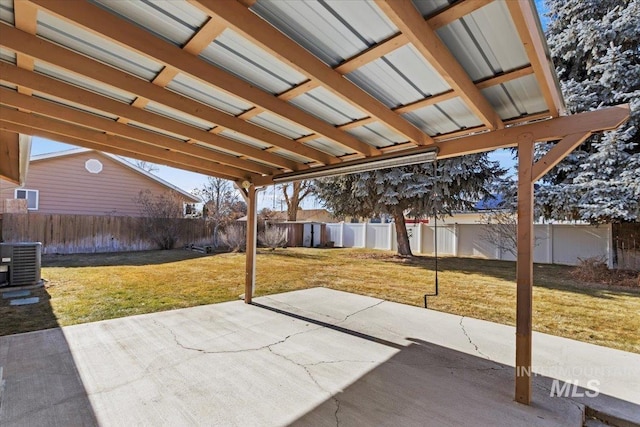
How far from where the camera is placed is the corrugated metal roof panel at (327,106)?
2652 millimetres

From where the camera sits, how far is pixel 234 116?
316cm

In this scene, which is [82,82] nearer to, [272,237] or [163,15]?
[163,15]

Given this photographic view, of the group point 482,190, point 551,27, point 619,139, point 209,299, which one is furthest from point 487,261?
point 209,299

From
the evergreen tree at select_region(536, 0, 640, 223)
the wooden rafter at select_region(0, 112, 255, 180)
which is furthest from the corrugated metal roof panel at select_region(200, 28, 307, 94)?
the evergreen tree at select_region(536, 0, 640, 223)

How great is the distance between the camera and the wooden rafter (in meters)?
3.10

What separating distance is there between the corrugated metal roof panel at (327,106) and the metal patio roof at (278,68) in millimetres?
19

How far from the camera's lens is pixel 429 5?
167 centimetres

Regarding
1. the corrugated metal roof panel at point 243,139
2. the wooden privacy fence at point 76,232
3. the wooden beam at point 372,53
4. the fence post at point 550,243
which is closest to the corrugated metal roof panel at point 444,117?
the wooden beam at point 372,53

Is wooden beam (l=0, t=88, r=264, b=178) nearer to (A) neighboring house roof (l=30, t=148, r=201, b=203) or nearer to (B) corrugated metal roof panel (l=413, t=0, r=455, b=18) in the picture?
(B) corrugated metal roof panel (l=413, t=0, r=455, b=18)

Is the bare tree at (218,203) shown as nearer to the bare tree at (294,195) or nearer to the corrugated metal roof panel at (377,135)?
the bare tree at (294,195)

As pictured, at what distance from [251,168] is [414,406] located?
3.80 meters

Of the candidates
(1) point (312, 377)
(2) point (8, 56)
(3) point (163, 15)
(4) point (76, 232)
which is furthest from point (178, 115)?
(4) point (76, 232)

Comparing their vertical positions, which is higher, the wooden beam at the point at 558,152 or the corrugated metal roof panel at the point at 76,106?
the corrugated metal roof panel at the point at 76,106

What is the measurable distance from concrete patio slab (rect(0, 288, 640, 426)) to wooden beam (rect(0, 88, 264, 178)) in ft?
7.47
